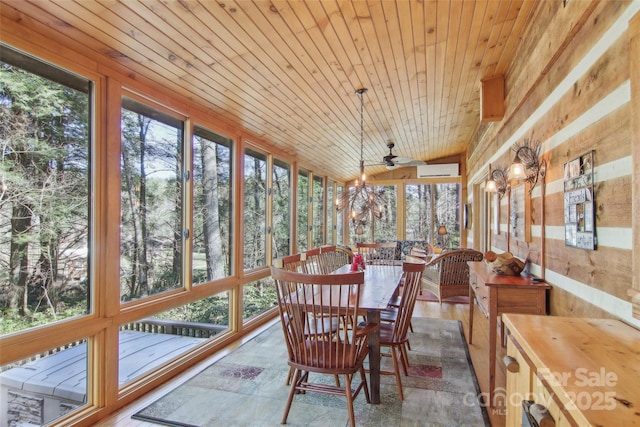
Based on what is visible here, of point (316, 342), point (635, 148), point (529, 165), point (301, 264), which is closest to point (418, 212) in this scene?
point (301, 264)

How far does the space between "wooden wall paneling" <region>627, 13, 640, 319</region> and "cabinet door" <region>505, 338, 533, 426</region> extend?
1.52 ft

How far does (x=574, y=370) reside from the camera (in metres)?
0.91

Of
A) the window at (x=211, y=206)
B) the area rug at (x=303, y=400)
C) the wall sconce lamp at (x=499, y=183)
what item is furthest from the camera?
the wall sconce lamp at (x=499, y=183)

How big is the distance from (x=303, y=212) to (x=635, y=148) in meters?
5.20

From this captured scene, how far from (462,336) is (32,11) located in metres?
4.60

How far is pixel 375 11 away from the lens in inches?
85.3

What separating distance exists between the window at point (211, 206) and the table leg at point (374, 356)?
6.21 feet

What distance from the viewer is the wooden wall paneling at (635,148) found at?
1.21m

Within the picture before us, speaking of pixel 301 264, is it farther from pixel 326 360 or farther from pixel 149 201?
pixel 149 201

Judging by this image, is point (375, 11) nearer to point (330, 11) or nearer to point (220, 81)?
point (330, 11)

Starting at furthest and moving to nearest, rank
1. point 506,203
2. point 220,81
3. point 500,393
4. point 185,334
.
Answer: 1. point 506,203
2. point 185,334
3. point 220,81
4. point 500,393

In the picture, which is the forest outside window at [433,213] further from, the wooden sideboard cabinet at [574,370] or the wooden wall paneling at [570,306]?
the wooden sideboard cabinet at [574,370]

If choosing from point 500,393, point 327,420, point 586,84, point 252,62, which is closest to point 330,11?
point 252,62

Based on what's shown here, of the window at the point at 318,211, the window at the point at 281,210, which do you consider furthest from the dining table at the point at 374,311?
the window at the point at 318,211
